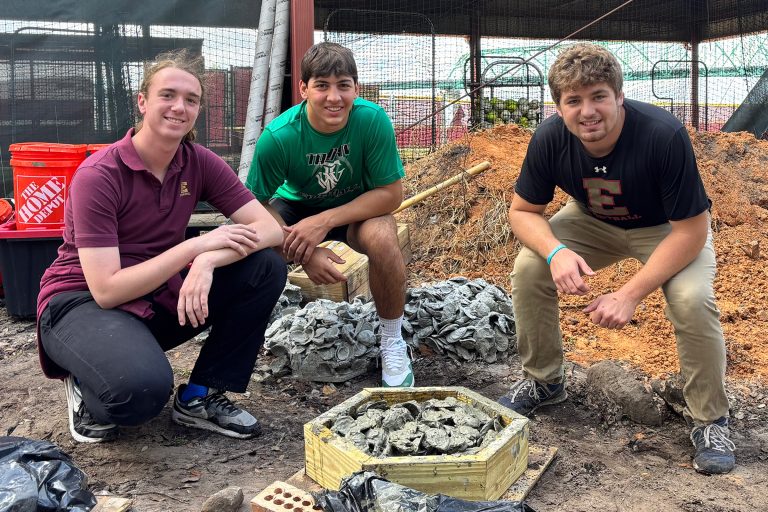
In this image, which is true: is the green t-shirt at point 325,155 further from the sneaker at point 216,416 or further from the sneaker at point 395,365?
the sneaker at point 216,416

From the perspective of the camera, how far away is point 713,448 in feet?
9.25

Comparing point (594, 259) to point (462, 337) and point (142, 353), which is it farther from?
point (142, 353)

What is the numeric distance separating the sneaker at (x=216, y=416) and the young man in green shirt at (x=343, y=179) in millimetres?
778

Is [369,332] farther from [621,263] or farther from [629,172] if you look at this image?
[621,263]

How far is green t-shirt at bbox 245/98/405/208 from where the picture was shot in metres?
3.55

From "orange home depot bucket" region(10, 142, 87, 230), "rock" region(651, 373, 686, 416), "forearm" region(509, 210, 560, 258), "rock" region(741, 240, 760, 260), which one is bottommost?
"rock" region(651, 373, 686, 416)

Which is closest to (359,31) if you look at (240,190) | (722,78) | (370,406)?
(722,78)

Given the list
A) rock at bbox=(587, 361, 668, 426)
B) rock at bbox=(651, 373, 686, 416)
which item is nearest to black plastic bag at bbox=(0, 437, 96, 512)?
rock at bbox=(587, 361, 668, 426)

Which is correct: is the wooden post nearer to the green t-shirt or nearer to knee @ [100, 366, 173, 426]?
the green t-shirt

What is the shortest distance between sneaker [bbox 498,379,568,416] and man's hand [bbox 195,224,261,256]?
1.41 metres

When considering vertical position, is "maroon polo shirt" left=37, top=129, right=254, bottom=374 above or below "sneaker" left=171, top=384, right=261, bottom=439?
above

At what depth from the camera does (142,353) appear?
2682 mm

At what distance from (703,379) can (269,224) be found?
6.42 ft

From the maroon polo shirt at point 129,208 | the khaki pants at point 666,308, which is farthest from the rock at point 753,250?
the maroon polo shirt at point 129,208
